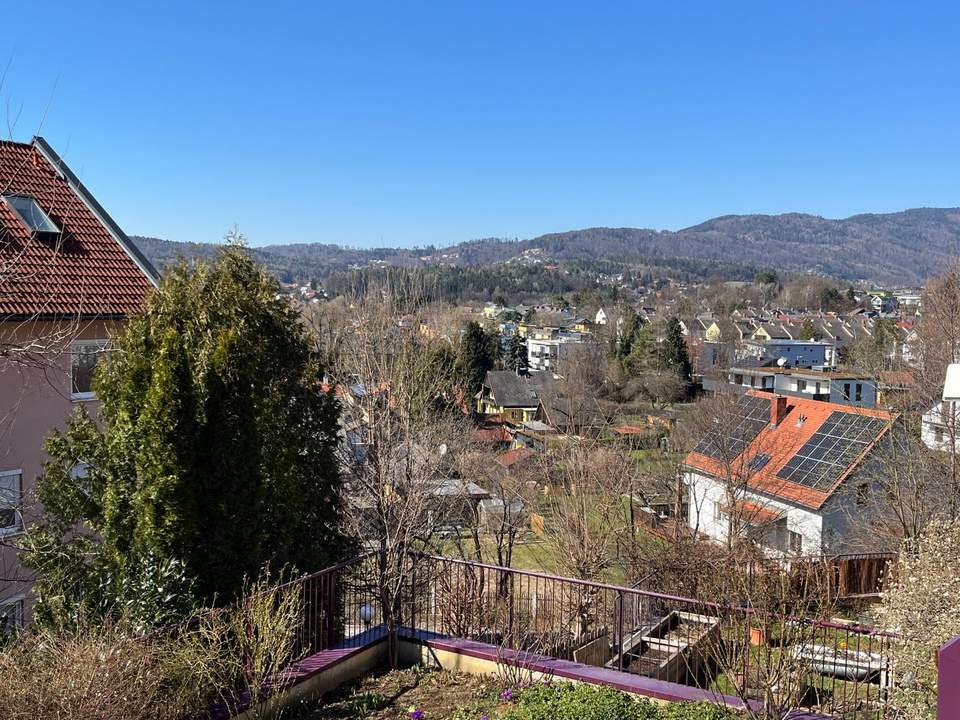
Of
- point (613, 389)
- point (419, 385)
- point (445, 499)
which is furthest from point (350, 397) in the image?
point (613, 389)

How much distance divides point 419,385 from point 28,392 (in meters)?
7.80

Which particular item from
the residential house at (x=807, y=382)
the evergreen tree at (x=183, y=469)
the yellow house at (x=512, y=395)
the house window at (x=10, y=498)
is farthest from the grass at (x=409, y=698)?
the yellow house at (x=512, y=395)

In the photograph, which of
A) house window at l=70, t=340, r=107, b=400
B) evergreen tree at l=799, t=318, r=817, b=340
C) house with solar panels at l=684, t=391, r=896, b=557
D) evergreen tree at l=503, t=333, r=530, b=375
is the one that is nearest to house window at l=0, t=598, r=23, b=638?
house window at l=70, t=340, r=107, b=400

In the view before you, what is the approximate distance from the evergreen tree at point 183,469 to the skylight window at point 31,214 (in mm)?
5940

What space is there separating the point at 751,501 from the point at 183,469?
19.9 meters

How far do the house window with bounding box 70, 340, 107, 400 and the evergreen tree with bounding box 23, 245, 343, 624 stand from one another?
151 inches

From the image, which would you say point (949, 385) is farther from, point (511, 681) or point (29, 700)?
point (29, 700)

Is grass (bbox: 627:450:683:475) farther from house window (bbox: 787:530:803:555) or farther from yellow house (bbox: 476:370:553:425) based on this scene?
yellow house (bbox: 476:370:553:425)

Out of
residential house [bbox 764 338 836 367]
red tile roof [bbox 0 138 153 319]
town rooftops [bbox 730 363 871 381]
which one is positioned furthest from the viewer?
residential house [bbox 764 338 836 367]

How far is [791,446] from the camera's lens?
83.6 ft

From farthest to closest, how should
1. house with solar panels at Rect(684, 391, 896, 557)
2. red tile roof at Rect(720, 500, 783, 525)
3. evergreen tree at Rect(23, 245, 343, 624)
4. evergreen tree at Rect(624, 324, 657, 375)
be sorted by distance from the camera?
evergreen tree at Rect(624, 324, 657, 375) < house with solar panels at Rect(684, 391, 896, 557) < red tile roof at Rect(720, 500, 783, 525) < evergreen tree at Rect(23, 245, 343, 624)

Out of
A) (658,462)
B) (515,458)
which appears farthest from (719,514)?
(515,458)

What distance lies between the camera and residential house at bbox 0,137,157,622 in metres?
11.8

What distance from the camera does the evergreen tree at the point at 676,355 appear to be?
66.0 m
